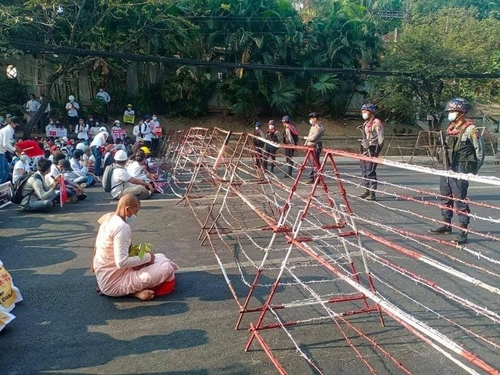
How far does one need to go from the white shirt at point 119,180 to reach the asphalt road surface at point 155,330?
249 centimetres

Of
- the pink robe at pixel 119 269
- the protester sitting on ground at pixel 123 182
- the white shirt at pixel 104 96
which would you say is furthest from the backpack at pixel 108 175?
the white shirt at pixel 104 96

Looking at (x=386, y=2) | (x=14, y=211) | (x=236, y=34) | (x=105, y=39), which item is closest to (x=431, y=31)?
(x=236, y=34)

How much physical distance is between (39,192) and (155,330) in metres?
5.35

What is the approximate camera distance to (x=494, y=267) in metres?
6.16

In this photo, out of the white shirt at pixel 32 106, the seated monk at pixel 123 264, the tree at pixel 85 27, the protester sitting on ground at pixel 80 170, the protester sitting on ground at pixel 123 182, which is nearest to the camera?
the seated monk at pixel 123 264

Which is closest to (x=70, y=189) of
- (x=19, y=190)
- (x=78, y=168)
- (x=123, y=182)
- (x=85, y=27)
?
(x=19, y=190)

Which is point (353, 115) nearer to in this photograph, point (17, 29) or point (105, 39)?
point (105, 39)

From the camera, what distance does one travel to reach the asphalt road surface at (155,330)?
12.7 ft

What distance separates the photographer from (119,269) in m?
5.00

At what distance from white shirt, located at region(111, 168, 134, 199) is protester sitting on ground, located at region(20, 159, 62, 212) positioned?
41.7 inches

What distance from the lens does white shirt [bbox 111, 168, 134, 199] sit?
9266 millimetres

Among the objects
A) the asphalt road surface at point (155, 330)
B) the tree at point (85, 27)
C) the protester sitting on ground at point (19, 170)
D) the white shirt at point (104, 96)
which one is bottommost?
the asphalt road surface at point (155, 330)

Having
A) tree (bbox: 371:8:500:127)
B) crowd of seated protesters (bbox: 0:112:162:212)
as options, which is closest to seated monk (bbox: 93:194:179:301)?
crowd of seated protesters (bbox: 0:112:162:212)

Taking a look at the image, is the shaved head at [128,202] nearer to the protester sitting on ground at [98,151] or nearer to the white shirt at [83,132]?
the protester sitting on ground at [98,151]
